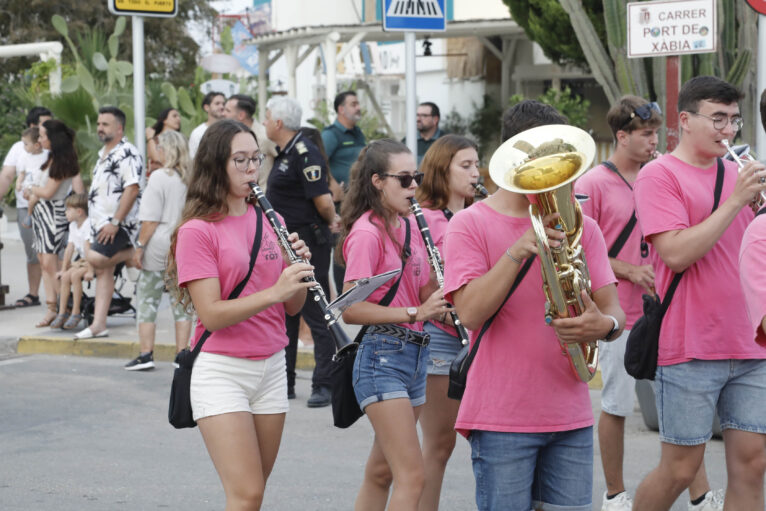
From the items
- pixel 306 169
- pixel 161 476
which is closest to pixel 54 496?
pixel 161 476

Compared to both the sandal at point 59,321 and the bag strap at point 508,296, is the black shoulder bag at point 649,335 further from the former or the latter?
the sandal at point 59,321

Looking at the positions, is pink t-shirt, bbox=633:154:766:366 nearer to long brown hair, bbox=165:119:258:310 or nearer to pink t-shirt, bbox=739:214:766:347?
pink t-shirt, bbox=739:214:766:347

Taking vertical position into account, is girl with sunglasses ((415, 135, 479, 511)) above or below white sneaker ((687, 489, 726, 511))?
above

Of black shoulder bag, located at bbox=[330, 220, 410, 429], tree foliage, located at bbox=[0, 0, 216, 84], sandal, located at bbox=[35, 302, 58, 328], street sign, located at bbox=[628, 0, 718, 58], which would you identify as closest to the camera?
black shoulder bag, located at bbox=[330, 220, 410, 429]

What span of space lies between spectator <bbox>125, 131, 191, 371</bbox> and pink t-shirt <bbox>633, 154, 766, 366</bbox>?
4760mm

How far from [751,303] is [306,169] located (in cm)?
A: 492

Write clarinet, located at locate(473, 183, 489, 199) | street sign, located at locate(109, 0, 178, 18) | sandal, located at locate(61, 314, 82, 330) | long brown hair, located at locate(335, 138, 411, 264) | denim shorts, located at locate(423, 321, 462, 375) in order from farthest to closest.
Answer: sandal, located at locate(61, 314, 82, 330)
street sign, located at locate(109, 0, 178, 18)
clarinet, located at locate(473, 183, 489, 199)
denim shorts, located at locate(423, 321, 462, 375)
long brown hair, located at locate(335, 138, 411, 264)

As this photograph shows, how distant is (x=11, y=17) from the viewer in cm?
3603

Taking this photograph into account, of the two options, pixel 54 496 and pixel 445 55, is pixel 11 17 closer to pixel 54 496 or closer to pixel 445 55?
pixel 445 55

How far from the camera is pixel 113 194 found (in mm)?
9531

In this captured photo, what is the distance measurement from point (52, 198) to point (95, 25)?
26.2 meters

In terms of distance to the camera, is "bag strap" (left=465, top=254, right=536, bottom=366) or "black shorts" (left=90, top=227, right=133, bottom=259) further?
"black shorts" (left=90, top=227, right=133, bottom=259)

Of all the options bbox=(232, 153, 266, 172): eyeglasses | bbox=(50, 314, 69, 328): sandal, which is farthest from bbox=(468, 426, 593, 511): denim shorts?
bbox=(50, 314, 69, 328): sandal

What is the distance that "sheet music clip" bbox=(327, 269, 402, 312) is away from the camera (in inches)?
168
